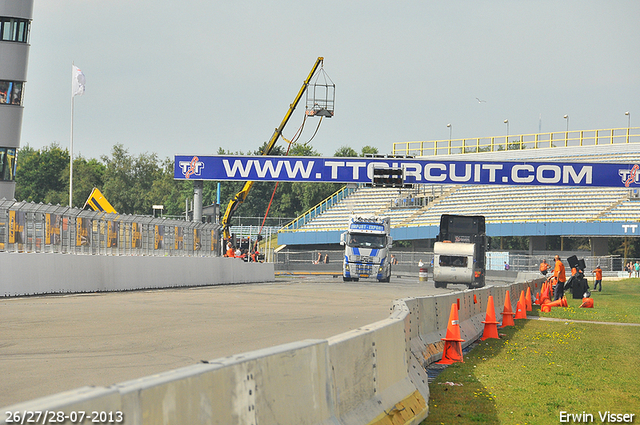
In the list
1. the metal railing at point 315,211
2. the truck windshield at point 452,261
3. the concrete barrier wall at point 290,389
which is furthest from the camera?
the metal railing at point 315,211

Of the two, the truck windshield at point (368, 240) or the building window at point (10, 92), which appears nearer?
the building window at point (10, 92)

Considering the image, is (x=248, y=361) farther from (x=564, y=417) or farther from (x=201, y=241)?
(x=201, y=241)

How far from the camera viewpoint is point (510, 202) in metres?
68.6

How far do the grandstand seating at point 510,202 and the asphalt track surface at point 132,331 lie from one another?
43.2 metres

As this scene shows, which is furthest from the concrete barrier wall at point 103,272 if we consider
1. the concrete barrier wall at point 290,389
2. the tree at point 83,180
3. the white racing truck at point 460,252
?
the tree at point 83,180

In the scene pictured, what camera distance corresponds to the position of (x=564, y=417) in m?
7.95

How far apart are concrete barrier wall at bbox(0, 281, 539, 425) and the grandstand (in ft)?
162

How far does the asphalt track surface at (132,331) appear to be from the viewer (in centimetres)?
888

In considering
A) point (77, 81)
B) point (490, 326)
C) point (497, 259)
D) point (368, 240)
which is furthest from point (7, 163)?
point (497, 259)

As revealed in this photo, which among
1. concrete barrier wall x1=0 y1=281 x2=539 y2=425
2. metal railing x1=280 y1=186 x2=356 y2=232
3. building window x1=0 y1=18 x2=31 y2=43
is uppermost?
building window x1=0 y1=18 x2=31 y2=43

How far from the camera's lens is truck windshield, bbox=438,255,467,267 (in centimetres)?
4147

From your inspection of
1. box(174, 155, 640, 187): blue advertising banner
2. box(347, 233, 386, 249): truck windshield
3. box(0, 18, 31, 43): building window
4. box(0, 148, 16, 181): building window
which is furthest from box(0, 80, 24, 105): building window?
box(347, 233, 386, 249): truck windshield

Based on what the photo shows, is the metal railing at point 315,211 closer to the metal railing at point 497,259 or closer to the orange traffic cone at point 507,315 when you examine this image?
the metal railing at point 497,259

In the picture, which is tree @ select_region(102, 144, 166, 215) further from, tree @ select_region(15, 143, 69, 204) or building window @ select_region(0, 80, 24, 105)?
building window @ select_region(0, 80, 24, 105)
